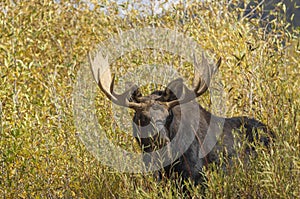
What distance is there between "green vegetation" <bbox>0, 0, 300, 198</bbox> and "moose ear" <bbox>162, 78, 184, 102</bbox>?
2.28ft

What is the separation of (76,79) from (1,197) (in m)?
2.68

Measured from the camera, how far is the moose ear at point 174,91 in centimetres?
561

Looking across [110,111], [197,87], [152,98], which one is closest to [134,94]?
[152,98]

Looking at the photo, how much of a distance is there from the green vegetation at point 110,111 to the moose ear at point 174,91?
0.69 meters

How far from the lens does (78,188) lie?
5359mm

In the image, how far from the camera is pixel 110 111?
679 centimetres

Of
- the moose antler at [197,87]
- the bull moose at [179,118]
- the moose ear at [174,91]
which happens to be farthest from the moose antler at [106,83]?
the moose antler at [197,87]

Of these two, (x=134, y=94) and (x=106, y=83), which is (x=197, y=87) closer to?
(x=134, y=94)

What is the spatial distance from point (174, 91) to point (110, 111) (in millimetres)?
1425

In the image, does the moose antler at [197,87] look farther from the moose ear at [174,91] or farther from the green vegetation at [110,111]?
the green vegetation at [110,111]

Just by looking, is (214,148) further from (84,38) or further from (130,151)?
(84,38)

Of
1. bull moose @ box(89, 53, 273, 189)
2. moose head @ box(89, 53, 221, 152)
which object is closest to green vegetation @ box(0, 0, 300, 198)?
bull moose @ box(89, 53, 273, 189)

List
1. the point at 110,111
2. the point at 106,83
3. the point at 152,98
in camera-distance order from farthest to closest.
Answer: the point at 110,111 < the point at 106,83 < the point at 152,98

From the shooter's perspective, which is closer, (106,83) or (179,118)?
(179,118)
